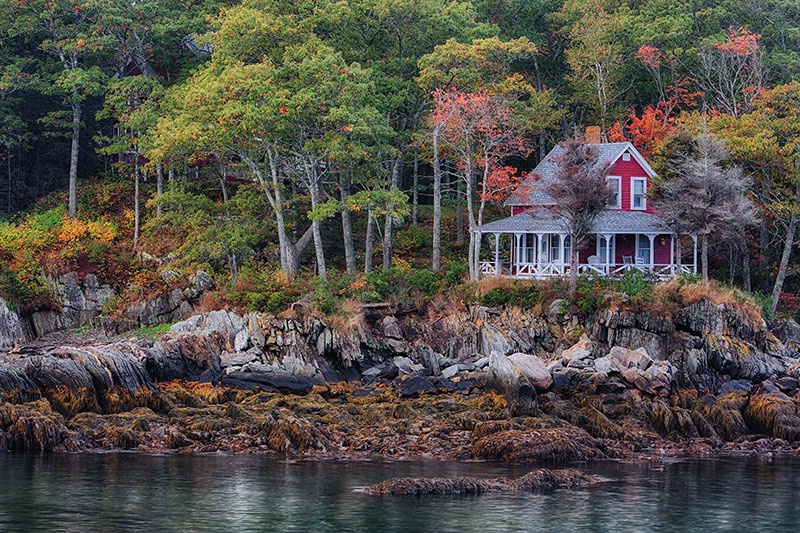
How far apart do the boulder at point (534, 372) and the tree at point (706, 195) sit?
11677mm

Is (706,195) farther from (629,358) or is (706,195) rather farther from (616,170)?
(629,358)

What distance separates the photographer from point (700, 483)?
26.3 meters

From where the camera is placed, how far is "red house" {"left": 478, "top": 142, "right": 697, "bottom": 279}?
160ft

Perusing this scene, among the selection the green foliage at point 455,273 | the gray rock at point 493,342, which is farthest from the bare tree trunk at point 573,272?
the green foliage at point 455,273

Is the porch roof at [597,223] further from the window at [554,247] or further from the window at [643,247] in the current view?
the window at [554,247]

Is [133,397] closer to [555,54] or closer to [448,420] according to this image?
[448,420]

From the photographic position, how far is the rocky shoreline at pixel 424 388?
3033 cm

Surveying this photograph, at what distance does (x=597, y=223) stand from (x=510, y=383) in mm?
16159

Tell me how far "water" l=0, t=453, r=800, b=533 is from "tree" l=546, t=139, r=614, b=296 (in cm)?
1749

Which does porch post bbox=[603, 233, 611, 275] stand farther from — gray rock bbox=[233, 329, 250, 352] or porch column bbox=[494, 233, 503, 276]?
gray rock bbox=[233, 329, 250, 352]

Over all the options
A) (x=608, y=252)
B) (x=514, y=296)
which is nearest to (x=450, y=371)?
(x=514, y=296)

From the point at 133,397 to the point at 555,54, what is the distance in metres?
38.4

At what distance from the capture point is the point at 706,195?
148 feet

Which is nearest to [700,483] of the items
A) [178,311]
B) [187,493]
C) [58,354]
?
[187,493]
